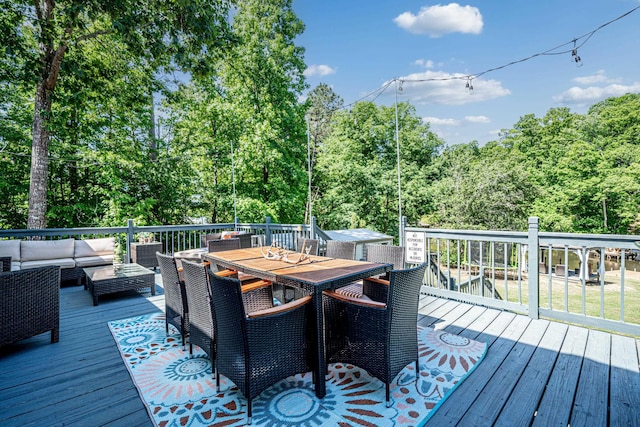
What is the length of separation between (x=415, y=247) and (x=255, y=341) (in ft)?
9.98

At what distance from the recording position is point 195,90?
12930 millimetres

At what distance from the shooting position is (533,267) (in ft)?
11.1

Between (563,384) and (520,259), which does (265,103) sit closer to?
(520,259)

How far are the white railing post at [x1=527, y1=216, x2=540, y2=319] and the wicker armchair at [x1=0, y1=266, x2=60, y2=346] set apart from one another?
4882 mm

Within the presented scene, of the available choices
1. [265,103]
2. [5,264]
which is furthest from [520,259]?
[265,103]

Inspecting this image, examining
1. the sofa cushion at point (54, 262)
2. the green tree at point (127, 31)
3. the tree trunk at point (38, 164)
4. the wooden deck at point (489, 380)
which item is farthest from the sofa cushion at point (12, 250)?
the green tree at point (127, 31)

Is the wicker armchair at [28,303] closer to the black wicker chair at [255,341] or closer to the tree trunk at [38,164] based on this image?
the black wicker chair at [255,341]

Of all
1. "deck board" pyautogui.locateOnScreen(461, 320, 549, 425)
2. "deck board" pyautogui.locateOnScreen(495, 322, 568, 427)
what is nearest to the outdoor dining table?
"deck board" pyautogui.locateOnScreen(461, 320, 549, 425)

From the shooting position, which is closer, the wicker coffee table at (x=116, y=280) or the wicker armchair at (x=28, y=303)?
the wicker armchair at (x=28, y=303)

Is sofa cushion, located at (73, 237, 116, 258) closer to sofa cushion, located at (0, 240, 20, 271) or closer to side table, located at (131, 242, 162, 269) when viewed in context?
side table, located at (131, 242, 162, 269)

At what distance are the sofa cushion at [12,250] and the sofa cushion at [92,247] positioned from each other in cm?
74

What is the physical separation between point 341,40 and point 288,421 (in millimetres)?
10974

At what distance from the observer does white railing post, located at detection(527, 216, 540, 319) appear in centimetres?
331

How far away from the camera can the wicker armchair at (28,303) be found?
8.57 ft
